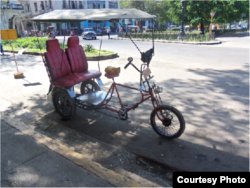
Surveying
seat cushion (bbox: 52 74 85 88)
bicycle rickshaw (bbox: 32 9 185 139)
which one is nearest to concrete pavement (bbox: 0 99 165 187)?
bicycle rickshaw (bbox: 32 9 185 139)

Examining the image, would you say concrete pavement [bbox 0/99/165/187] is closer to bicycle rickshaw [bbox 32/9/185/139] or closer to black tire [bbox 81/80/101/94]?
bicycle rickshaw [bbox 32/9/185/139]

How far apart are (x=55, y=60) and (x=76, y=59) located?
59 centimetres

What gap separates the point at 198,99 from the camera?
18.3 ft

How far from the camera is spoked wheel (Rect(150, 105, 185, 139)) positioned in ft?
11.8

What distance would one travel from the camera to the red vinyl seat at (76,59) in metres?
5.04

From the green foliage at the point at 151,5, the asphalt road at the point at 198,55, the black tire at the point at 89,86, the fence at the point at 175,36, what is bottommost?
the black tire at the point at 89,86

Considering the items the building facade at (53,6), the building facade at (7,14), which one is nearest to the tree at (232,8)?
the building facade at (53,6)

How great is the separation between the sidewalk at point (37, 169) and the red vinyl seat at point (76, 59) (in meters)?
2.08

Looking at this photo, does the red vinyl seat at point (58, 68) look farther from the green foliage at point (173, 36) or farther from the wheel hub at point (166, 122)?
the green foliage at point (173, 36)

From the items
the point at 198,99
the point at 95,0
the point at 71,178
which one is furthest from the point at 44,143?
the point at 95,0

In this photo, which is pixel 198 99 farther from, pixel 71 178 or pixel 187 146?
pixel 71 178

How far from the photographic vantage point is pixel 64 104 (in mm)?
4617

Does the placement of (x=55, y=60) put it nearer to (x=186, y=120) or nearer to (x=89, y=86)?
(x=89, y=86)

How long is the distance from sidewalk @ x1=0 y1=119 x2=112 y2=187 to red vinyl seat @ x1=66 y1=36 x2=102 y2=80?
2084mm
